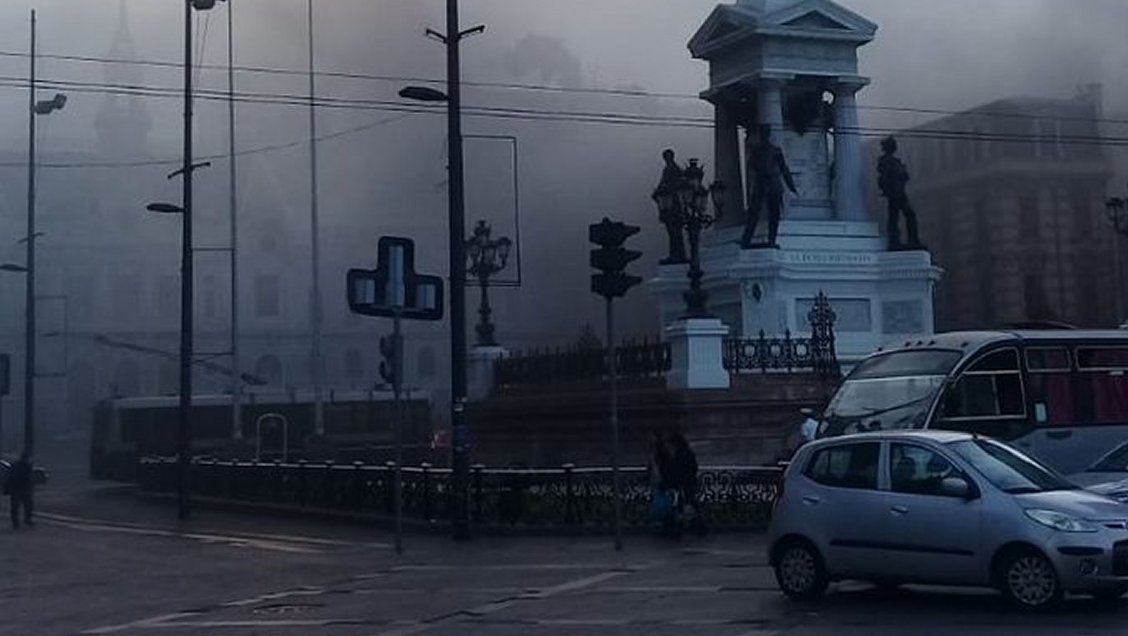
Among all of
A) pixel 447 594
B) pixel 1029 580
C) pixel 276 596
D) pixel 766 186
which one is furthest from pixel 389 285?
pixel 766 186

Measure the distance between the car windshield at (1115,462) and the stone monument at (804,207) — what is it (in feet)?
63.4

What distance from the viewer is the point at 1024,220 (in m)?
69.1

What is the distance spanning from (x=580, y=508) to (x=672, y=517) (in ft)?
6.88

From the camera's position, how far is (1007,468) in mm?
15375

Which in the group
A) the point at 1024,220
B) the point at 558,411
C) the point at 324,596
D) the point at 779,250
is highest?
the point at 1024,220

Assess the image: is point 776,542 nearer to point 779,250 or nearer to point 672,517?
point 672,517

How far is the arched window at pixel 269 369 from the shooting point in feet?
248

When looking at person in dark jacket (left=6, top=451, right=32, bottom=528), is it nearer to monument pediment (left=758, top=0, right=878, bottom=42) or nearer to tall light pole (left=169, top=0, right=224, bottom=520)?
tall light pole (left=169, top=0, right=224, bottom=520)

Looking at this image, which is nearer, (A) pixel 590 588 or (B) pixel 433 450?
(A) pixel 590 588

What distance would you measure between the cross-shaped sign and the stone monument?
710 inches

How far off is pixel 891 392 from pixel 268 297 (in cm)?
5474

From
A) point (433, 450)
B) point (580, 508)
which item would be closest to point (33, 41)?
point (433, 450)

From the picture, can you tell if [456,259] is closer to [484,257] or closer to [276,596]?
[276,596]

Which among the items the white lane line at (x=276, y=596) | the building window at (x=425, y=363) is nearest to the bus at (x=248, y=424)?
the building window at (x=425, y=363)
